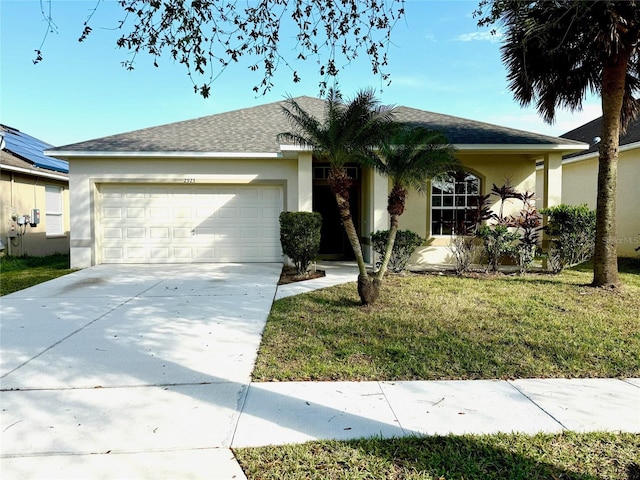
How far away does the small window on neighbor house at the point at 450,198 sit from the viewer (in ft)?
39.5

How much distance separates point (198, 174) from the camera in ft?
38.5

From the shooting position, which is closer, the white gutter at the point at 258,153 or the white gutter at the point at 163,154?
the white gutter at the point at 258,153

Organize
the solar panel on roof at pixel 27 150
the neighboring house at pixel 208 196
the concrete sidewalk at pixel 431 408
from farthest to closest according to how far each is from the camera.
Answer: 1. the solar panel on roof at pixel 27 150
2. the neighboring house at pixel 208 196
3. the concrete sidewalk at pixel 431 408

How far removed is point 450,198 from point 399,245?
3.37 meters

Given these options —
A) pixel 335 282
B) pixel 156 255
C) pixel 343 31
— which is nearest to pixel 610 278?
pixel 335 282

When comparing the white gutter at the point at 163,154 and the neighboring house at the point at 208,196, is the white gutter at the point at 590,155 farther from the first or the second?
the white gutter at the point at 163,154

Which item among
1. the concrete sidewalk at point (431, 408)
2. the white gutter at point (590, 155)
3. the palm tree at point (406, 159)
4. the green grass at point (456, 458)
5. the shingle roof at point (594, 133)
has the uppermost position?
the shingle roof at point (594, 133)

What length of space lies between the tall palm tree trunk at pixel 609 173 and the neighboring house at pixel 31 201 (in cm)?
1595

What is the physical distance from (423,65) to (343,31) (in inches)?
110

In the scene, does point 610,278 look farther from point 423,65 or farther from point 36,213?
point 36,213

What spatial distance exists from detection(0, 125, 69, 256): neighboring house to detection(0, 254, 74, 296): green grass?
71 centimetres

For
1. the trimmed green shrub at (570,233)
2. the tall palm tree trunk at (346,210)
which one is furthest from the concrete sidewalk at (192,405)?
the trimmed green shrub at (570,233)

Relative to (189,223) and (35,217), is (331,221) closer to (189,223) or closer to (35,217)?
(189,223)

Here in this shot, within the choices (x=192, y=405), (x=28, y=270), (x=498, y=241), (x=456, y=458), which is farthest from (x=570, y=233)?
(x=28, y=270)
